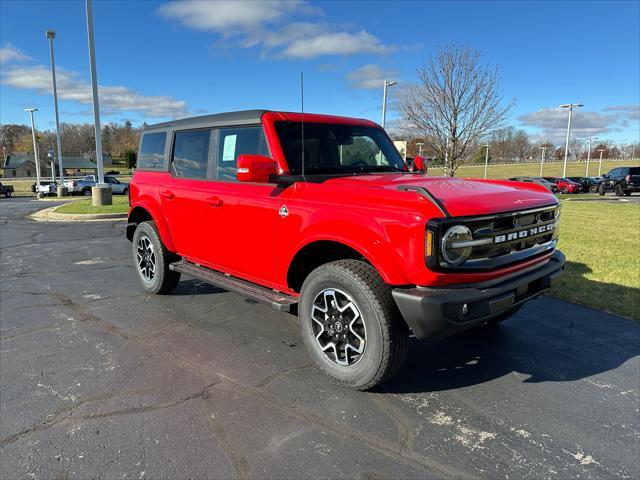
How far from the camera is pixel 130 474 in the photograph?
2.25 m

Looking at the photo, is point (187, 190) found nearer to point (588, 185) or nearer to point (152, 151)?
point (152, 151)

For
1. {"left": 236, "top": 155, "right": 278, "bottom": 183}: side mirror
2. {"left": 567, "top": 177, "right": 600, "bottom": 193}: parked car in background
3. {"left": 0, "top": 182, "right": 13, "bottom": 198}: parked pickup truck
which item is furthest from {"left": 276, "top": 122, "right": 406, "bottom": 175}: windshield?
{"left": 0, "top": 182, "right": 13, "bottom": 198}: parked pickup truck

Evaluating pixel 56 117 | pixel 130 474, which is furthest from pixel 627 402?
pixel 56 117

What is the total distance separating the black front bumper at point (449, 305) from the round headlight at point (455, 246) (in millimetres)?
180

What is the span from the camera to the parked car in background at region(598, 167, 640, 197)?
90.9 ft

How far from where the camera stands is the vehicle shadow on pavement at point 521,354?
3.32m

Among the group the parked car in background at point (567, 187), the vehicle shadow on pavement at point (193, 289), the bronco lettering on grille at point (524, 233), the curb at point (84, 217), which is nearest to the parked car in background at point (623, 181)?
the parked car in background at point (567, 187)

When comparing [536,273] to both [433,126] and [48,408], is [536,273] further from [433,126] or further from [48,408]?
[433,126]

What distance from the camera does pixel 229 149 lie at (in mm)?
4148

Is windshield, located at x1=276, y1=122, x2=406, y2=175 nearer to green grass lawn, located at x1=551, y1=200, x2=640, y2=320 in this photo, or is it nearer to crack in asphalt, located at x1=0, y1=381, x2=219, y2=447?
crack in asphalt, located at x1=0, y1=381, x2=219, y2=447

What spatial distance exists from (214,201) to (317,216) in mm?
1421

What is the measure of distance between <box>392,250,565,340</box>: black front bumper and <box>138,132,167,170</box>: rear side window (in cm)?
369

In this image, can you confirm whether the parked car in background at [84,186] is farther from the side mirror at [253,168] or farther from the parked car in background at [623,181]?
the parked car in background at [623,181]

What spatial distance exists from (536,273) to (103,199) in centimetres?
1697
